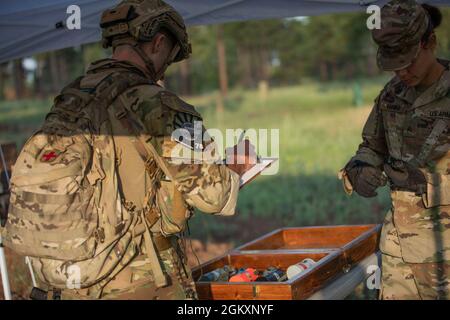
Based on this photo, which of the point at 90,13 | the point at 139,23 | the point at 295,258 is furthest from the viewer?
the point at 90,13

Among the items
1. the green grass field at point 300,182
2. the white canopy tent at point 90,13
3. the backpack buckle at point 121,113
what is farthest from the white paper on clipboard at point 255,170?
the green grass field at point 300,182

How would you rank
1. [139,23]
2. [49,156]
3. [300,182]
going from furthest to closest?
[300,182] < [139,23] < [49,156]

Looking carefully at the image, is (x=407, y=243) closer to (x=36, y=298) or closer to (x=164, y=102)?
(x=164, y=102)

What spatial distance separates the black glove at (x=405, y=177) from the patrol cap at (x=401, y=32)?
51 cm

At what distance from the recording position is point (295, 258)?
388cm

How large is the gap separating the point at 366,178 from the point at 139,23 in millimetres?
1431

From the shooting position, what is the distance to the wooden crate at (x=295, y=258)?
3230 mm

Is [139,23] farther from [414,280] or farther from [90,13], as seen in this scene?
[414,280]

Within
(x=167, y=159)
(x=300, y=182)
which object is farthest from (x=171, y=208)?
(x=300, y=182)

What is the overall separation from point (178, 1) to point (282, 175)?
7976mm

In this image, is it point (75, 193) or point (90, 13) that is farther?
point (90, 13)

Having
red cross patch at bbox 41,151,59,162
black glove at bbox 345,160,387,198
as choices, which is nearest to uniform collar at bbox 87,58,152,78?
red cross patch at bbox 41,151,59,162

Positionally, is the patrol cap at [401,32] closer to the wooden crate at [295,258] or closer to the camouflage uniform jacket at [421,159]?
the camouflage uniform jacket at [421,159]

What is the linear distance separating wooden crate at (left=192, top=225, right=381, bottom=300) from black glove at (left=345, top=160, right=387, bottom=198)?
1.41ft
